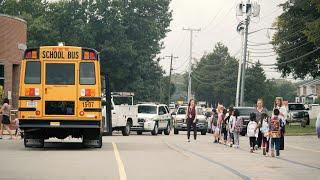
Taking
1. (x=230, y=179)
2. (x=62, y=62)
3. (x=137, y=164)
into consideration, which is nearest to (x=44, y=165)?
(x=137, y=164)

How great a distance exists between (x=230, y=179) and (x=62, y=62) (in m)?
10.1

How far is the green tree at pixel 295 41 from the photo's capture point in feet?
192

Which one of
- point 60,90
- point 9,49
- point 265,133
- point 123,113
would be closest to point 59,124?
point 60,90

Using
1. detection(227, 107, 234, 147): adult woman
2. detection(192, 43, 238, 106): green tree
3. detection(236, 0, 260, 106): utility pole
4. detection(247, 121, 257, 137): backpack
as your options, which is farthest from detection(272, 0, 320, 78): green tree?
detection(192, 43, 238, 106): green tree

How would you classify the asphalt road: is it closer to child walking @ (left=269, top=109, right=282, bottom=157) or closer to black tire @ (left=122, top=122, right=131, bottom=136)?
child walking @ (left=269, top=109, right=282, bottom=157)

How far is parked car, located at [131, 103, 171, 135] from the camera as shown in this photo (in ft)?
134

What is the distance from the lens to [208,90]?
126 meters

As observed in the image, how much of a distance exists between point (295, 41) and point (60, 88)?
40385 millimetres

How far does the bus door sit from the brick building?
22683mm

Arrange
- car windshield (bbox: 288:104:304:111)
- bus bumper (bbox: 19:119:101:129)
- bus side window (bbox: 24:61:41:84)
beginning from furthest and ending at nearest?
1. car windshield (bbox: 288:104:304:111)
2. bus side window (bbox: 24:61:41:84)
3. bus bumper (bbox: 19:119:101:129)

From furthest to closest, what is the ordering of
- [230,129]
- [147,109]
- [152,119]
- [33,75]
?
[147,109] < [152,119] < [230,129] < [33,75]

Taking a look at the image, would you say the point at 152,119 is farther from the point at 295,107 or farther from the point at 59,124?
the point at 295,107

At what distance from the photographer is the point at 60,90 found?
75.1ft

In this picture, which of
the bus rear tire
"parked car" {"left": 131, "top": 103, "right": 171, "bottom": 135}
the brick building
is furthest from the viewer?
the brick building
